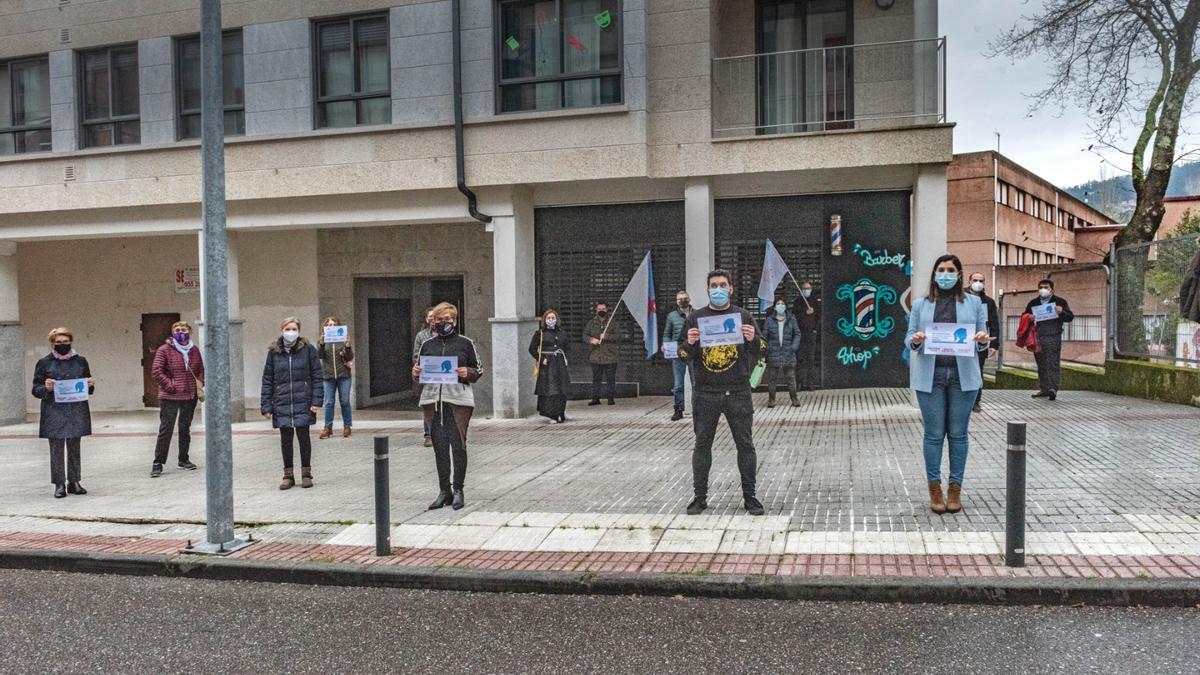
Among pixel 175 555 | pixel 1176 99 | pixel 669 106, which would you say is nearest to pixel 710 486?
pixel 175 555

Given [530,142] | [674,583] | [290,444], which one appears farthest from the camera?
[530,142]

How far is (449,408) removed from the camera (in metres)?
8.36

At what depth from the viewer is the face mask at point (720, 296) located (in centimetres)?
747

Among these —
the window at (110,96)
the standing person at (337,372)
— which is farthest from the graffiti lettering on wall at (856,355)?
the window at (110,96)

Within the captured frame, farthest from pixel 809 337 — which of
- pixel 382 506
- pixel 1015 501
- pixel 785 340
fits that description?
pixel 382 506

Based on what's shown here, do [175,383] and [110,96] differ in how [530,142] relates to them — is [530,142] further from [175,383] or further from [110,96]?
[110,96]

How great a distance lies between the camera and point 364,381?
19.4 metres

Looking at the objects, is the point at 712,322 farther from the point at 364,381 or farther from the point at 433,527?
the point at 364,381

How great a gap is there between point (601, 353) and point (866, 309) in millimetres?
4498

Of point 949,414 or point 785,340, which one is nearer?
point 949,414

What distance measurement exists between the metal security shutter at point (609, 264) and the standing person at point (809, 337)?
2112 mm

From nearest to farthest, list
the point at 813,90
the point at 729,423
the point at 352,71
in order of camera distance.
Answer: the point at 729,423 < the point at 813,90 < the point at 352,71

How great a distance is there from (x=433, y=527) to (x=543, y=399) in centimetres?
643

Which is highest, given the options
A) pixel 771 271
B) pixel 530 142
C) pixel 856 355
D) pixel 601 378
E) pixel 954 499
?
pixel 530 142
